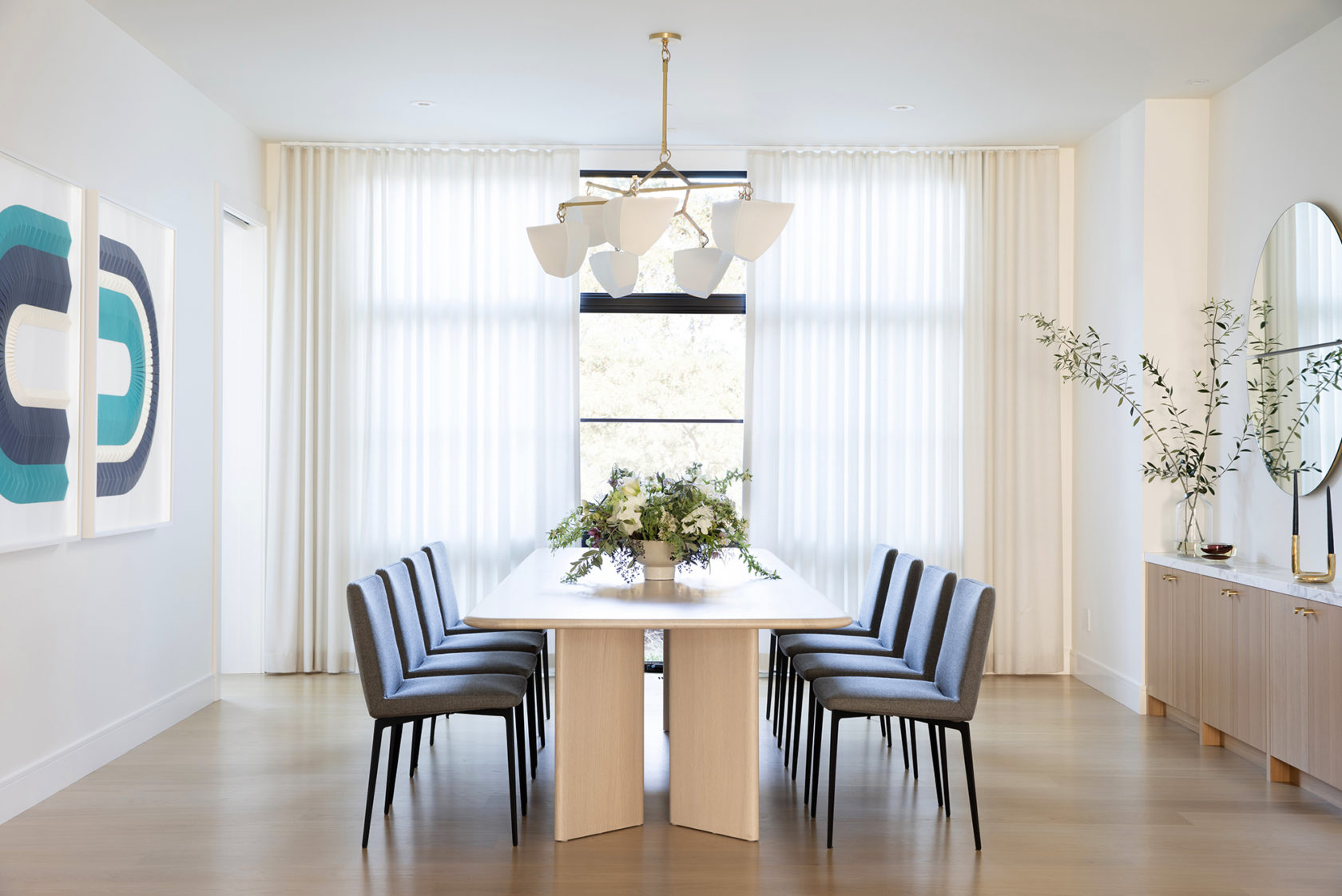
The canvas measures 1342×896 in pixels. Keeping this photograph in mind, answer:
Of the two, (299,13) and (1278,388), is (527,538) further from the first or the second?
(1278,388)

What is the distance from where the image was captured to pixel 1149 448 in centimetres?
532

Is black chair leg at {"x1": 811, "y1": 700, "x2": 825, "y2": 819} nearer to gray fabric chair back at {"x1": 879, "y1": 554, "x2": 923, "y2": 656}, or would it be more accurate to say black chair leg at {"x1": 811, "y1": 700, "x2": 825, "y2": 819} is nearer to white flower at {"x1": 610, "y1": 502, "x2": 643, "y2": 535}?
gray fabric chair back at {"x1": 879, "y1": 554, "x2": 923, "y2": 656}

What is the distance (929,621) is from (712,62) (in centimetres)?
272

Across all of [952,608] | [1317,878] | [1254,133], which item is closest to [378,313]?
[952,608]

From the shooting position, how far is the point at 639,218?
11.7 ft

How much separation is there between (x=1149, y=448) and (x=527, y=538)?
136 inches

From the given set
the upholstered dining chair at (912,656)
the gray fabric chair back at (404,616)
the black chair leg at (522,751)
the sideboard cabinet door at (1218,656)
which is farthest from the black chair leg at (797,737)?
the sideboard cabinet door at (1218,656)

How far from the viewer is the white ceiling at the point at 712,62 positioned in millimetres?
4238

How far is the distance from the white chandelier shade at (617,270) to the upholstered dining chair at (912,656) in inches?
65.3

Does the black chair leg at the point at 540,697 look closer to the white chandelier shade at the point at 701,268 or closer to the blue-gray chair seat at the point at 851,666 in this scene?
the blue-gray chair seat at the point at 851,666

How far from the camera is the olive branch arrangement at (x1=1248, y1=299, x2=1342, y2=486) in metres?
4.34

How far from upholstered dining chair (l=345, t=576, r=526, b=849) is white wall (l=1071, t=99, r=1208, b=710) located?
3.44 metres

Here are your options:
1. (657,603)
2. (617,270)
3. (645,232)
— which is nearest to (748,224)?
(645,232)

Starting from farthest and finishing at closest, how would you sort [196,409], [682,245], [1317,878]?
[682,245]
[196,409]
[1317,878]
